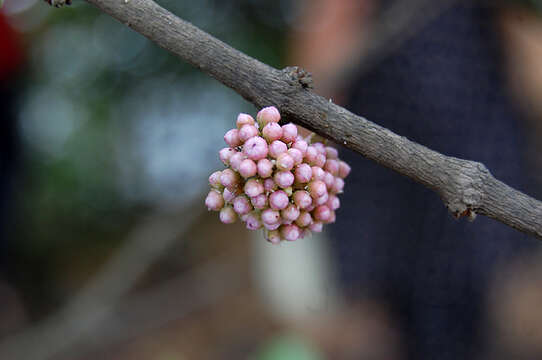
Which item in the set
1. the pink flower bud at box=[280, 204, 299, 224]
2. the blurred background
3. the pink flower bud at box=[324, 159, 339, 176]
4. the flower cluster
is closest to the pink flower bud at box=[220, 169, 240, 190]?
the flower cluster

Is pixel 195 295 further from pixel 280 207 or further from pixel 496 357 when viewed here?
pixel 280 207

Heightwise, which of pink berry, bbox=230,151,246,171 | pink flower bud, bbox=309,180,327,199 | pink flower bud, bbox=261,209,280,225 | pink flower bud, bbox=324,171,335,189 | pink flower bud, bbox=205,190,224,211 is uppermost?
pink flower bud, bbox=324,171,335,189

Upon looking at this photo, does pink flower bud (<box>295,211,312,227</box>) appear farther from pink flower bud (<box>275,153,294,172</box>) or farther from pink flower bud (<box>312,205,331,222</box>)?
pink flower bud (<box>275,153,294,172</box>)

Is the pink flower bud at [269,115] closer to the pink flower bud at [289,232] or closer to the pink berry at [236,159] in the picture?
the pink berry at [236,159]

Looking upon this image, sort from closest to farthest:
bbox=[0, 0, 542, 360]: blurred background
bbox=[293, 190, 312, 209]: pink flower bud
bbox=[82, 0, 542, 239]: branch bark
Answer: bbox=[82, 0, 542, 239]: branch bark
bbox=[293, 190, 312, 209]: pink flower bud
bbox=[0, 0, 542, 360]: blurred background

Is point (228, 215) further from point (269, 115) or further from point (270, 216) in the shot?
point (269, 115)

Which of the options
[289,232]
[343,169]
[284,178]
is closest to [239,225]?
[343,169]
